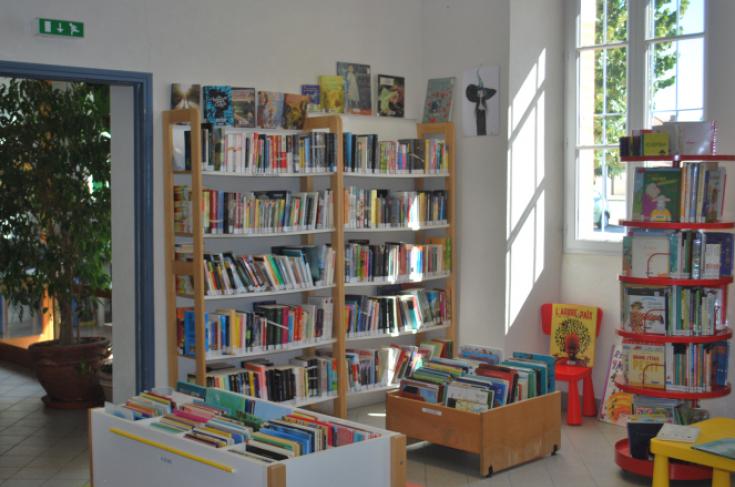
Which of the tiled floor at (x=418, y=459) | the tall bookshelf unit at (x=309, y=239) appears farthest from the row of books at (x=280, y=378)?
the tiled floor at (x=418, y=459)

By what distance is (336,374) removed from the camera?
6426mm

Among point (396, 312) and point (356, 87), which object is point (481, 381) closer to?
point (396, 312)

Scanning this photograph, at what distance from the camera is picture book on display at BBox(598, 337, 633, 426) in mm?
6496

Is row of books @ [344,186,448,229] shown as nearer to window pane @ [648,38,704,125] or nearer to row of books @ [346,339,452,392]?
row of books @ [346,339,452,392]

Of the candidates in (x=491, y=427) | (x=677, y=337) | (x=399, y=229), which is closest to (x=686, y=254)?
(x=677, y=337)

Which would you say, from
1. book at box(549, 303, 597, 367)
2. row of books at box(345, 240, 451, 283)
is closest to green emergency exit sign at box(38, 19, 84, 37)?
row of books at box(345, 240, 451, 283)

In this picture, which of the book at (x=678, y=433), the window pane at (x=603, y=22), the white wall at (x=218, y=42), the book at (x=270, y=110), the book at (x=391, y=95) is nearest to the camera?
the book at (x=678, y=433)

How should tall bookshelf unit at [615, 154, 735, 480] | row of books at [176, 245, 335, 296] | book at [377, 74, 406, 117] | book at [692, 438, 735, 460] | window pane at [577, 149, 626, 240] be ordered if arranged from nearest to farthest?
book at [692, 438, 735, 460] < tall bookshelf unit at [615, 154, 735, 480] < row of books at [176, 245, 335, 296] < window pane at [577, 149, 626, 240] < book at [377, 74, 406, 117]

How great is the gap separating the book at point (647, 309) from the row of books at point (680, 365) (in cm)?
10

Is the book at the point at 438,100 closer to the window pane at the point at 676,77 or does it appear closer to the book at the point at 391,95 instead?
the book at the point at 391,95

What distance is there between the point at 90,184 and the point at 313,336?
7.73ft

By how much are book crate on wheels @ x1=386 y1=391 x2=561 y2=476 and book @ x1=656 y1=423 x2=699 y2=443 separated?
34.7 inches

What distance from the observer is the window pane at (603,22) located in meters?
6.82

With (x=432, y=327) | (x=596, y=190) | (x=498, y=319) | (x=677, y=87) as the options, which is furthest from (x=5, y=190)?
(x=677, y=87)
